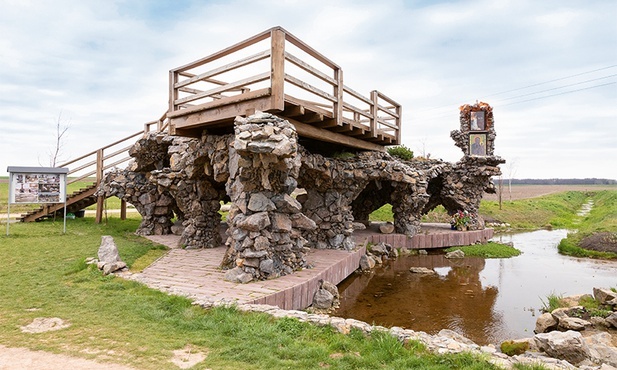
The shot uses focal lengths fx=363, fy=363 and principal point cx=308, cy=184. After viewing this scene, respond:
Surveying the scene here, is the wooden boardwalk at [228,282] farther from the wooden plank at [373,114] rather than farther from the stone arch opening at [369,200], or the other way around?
the stone arch opening at [369,200]

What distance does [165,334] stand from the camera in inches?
213

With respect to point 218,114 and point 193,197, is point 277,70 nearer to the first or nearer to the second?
point 218,114

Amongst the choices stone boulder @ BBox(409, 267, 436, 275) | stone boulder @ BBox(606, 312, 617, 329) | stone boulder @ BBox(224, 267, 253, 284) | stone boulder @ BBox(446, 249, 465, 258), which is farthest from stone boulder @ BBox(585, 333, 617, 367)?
stone boulder @ BBox(446, 249, 465, 258)

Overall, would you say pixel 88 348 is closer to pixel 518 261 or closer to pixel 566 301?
pixel 566 301

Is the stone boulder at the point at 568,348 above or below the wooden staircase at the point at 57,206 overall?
below

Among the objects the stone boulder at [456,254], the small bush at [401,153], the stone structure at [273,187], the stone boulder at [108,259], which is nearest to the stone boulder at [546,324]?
the stone structure at [273,187]

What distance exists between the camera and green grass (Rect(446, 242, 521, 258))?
16969mm

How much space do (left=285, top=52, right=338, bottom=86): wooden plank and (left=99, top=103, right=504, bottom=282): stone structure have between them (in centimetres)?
163

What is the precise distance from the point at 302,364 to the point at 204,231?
9445 millimetres

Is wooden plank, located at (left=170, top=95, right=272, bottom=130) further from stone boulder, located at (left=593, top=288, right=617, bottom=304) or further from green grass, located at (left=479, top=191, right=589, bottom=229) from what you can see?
green grass, located at (left=479, top=191, right=589, bottom=229)

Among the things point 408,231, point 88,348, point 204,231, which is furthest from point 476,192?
point 88,348

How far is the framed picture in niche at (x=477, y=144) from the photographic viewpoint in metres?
21.2

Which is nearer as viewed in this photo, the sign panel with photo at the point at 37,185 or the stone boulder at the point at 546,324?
the stone boulder at the point at 546,324

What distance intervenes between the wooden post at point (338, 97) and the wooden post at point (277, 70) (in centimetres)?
242
